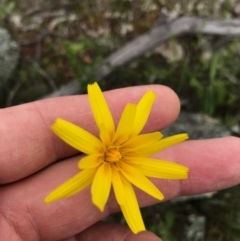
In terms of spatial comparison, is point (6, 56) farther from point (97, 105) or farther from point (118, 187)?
point (118, 187)

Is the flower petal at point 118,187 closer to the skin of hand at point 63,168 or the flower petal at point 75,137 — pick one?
the flower petal at point 75,137

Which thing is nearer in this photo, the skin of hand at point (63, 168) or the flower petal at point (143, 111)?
the flower petal at point (143, 111)

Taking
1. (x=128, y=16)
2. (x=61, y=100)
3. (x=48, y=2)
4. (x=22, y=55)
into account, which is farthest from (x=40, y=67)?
(x=61, y=100)

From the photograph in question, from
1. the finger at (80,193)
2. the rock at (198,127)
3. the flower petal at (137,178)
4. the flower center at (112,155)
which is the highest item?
the flower center at (112,155)

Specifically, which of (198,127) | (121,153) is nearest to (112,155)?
(121,153)

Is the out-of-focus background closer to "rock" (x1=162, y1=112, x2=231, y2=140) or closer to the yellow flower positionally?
"rock" (x1=162, y1=112, x2=231, y2=140)

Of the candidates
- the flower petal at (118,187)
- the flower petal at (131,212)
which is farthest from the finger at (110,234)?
the flower petal at (118,187)
